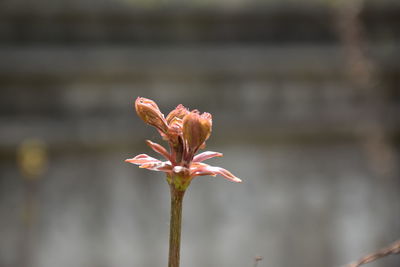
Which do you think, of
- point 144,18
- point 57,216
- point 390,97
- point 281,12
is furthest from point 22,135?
point 390,97

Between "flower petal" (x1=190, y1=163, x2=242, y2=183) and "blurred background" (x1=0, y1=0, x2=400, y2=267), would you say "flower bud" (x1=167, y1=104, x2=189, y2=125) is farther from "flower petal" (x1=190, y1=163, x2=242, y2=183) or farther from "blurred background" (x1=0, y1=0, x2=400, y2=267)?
"blurred background" (x1=0, y1=0, x2=400, y2=267)

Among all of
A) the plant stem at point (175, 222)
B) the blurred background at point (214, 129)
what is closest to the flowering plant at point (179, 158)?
the plant stem at point (175, 222)

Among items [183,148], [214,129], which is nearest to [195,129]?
[183,148]

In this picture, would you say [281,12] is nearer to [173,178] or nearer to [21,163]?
[21,163]

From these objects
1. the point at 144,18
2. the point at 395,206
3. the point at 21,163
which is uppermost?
the point at 144,18

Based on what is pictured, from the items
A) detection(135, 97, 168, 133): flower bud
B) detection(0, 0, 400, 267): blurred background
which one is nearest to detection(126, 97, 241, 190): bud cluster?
detection(135, 97, 168, 133): flower bud

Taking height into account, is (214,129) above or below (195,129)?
above

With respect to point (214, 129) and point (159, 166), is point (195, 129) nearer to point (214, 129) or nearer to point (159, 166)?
point (159, 166)
